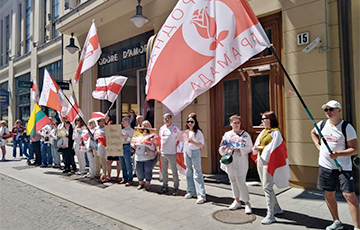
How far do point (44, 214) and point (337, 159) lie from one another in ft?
17.1

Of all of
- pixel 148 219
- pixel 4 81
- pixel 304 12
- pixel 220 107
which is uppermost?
pixel 4 81

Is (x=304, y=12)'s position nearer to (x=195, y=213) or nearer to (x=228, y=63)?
(x=228, y=63)

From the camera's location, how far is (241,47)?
4.09 meters

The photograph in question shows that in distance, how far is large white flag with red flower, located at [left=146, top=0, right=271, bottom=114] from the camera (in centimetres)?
409

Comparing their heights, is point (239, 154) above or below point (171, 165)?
above

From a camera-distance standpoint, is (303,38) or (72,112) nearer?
(303,38)

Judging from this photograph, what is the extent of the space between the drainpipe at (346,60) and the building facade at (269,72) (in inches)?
0.7

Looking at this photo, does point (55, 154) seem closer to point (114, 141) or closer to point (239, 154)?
point (114, 141)

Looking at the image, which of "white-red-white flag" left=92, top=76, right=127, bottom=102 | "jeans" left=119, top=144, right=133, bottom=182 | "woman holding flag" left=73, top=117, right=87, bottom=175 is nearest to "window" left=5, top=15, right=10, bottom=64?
"woman holding flag" left=73, top=117, right=87, bottom=175

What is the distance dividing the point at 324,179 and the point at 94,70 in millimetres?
11915

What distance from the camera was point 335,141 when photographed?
4.03m

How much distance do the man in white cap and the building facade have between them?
2.22m

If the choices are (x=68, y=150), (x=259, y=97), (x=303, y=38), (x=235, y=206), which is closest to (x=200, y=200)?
(x=235, y=206)

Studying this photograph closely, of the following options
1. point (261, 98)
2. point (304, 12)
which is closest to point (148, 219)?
point (261, 98)
